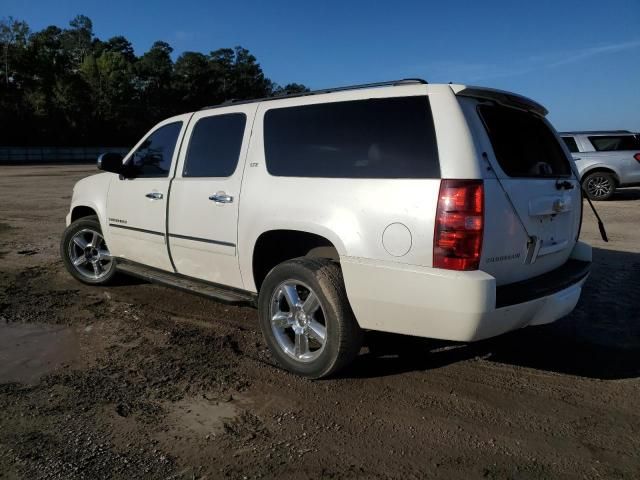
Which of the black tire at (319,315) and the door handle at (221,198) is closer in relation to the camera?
the black tire at (319,315)

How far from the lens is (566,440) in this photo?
3008mm

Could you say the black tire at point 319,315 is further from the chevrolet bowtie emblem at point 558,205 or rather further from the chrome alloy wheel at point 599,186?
the chrome alloy wheel at point 599,186

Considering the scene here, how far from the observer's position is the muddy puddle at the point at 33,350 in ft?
12.6

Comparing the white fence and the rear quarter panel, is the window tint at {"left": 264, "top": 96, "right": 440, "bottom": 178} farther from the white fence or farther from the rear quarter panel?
the white fence

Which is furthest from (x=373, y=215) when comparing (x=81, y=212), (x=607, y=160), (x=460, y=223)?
(x=607, y=160)

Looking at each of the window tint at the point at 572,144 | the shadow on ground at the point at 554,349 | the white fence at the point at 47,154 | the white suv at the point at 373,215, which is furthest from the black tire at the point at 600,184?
the white fence at the point at 47,154

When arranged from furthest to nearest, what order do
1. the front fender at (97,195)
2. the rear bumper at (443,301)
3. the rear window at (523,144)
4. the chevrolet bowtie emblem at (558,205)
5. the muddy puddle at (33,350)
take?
the front fender at (97,195) → the muddy puddle at (33,350) → the chevrolet bowtie emblem at (558,205) → the rear window at (523,144) → the rear bumper at (443,301)

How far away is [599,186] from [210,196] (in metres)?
13.7

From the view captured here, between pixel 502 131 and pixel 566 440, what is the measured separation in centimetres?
189

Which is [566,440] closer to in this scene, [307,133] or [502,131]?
[502,131]

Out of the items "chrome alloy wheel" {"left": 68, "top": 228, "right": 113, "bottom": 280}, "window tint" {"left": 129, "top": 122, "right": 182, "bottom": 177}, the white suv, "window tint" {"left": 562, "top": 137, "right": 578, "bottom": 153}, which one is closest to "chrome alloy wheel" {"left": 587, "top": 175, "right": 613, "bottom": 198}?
"window tint" {"left": 562, "top": 137, "right": 578, "bottom": 153}

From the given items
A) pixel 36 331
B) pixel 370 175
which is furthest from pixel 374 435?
pixel 36 331

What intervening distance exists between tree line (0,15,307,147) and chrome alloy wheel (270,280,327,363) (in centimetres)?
5296

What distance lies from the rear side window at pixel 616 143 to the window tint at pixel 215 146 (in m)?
13.3
